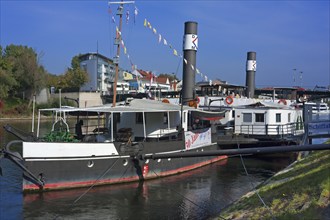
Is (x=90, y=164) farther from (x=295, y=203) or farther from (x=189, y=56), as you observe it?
(x=189, y=56)

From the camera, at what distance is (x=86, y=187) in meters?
16.8

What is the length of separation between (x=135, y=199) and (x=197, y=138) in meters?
8.08

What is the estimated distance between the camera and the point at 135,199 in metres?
15.8

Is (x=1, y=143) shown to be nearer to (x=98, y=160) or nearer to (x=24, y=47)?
(x=98, y=160)

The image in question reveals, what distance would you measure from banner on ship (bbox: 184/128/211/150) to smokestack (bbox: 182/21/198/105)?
1032cm

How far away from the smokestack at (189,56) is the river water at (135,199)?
14450 mm

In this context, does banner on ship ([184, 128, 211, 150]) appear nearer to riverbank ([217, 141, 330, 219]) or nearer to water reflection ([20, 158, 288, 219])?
water reflection ([20, 158, 288, 219])

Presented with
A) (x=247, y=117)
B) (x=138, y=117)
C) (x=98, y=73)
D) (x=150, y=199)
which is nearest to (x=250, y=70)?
(x=247, y=117)

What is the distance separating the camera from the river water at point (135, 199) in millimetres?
13680

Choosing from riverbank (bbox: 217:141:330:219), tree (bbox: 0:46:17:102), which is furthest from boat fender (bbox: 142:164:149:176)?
tree (bbox: 0:46:17:102)

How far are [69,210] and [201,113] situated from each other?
11.8 meters

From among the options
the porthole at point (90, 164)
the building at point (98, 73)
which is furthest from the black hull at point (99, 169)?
the building at point (98, 73)

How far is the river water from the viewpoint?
44.9 ft

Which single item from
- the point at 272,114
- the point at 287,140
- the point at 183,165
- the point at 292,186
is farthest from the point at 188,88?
the point at 292,186
